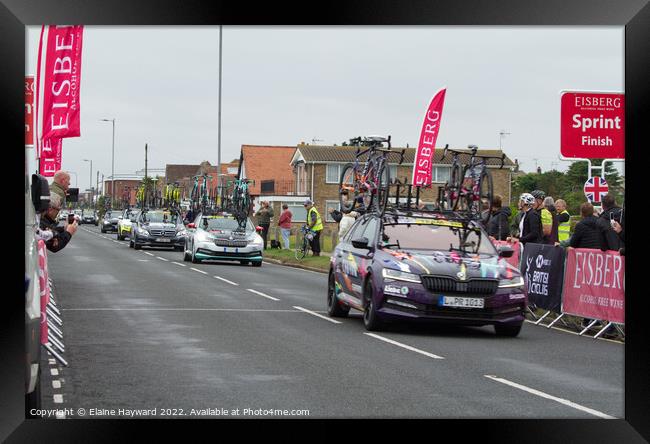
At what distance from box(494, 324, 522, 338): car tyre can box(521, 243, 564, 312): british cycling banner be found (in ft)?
6.15

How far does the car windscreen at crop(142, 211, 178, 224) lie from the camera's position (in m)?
43.2

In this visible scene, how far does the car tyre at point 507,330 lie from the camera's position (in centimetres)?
1435

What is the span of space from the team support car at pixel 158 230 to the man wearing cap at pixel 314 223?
27.7 feet

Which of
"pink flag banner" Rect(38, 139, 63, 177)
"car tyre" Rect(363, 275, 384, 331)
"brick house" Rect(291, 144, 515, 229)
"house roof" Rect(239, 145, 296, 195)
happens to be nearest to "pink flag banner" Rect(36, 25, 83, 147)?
"pink flag banner" Rect(38, 139, 63, 177)

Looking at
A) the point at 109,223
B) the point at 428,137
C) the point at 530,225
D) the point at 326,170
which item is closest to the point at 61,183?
the point at 530,225

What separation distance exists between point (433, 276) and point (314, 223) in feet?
67.5

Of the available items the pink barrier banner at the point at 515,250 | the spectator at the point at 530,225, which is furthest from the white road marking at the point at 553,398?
the spectator at the point at 530,225

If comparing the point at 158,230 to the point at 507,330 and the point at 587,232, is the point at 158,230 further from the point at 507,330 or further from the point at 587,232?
the point at 507,330

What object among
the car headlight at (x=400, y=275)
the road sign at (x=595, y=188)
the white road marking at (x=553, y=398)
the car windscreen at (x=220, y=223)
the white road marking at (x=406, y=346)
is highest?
the road sign at (x=595, y=188)

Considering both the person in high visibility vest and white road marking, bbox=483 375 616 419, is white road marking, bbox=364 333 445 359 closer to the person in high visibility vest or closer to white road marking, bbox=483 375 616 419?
white road marking, bbox=483 375 616 419

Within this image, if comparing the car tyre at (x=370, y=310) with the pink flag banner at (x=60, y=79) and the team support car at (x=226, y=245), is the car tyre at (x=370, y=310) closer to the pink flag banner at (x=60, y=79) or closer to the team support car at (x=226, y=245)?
the pink flag banner at (x=60, y=79)
